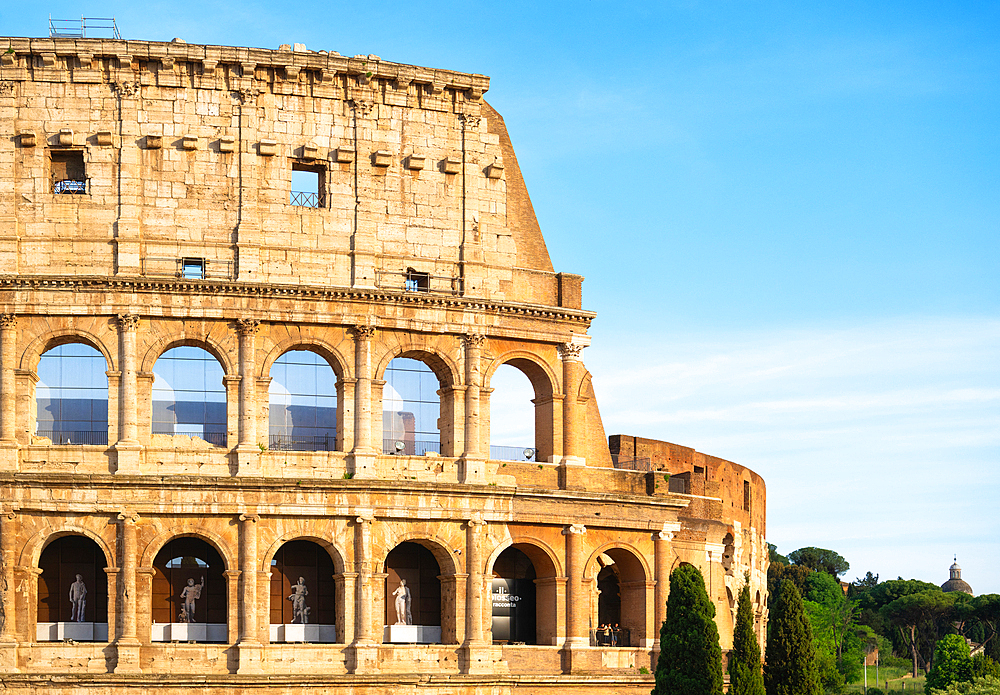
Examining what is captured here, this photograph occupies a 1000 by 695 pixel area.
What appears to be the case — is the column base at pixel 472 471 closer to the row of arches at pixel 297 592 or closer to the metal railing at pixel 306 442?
the row of arches at pixel 297 592

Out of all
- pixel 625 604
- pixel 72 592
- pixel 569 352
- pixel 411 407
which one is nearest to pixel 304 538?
pixel 411 407

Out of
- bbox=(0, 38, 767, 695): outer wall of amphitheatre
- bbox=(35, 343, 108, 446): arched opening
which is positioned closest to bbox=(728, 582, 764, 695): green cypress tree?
bbox=(0, 38, 767, 695): outer wall of amphitheatre

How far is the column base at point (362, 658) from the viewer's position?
126ft

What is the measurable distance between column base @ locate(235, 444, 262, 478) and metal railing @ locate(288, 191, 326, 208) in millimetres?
7154

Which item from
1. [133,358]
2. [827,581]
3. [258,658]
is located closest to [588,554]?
[258,658]

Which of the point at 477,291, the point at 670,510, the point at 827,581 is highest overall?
the point at 477,291

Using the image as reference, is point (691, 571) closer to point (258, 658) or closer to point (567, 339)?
point (567, 339)

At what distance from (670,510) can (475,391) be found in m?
6.85

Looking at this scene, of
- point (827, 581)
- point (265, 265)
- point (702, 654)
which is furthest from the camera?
point (827, 581)

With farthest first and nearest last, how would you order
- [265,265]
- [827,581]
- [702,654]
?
1. [827,581]
2. [265,265]
3. [702,654]

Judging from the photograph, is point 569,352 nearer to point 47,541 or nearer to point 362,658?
point 362,658

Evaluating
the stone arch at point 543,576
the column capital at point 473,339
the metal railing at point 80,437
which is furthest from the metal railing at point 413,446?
the metal railing at point 80,437

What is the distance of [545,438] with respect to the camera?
42.4 m

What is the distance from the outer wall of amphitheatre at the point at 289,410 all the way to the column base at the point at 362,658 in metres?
0.06
